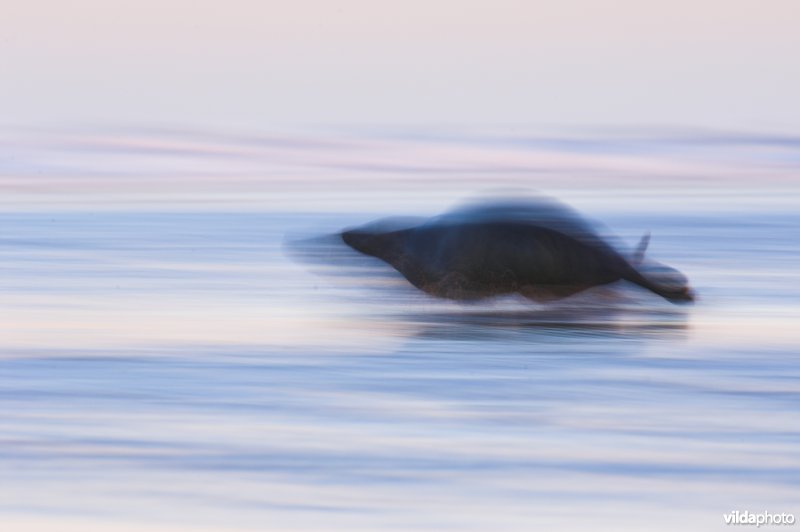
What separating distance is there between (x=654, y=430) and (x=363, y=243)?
2.68 m

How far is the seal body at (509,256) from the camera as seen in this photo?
6.82m

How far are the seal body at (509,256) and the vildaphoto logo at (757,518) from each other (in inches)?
111

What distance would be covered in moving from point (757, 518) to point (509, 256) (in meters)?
2.88

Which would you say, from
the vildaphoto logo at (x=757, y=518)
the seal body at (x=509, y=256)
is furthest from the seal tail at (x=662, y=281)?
the vildaphoto logo at (x=757, y=518)

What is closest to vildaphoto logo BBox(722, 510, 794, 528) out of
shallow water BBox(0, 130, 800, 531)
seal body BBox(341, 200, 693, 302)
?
shallow water BBox(0, 130, 800, 531)

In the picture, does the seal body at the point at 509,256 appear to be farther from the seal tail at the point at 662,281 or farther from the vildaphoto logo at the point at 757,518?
the vildaphoto logo at the point at 757,518

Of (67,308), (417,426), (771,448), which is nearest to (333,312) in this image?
(67,308)

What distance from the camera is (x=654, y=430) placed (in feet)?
15.9

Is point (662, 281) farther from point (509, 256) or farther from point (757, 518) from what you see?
point (757, 518)

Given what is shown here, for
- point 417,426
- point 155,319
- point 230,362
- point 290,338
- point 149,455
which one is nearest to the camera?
point 149,455

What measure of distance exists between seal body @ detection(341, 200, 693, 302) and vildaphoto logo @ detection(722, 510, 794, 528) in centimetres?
282

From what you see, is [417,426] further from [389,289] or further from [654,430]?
[389,289]

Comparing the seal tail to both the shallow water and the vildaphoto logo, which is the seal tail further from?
the vildaphoto logo

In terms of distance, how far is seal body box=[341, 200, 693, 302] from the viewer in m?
6.82
